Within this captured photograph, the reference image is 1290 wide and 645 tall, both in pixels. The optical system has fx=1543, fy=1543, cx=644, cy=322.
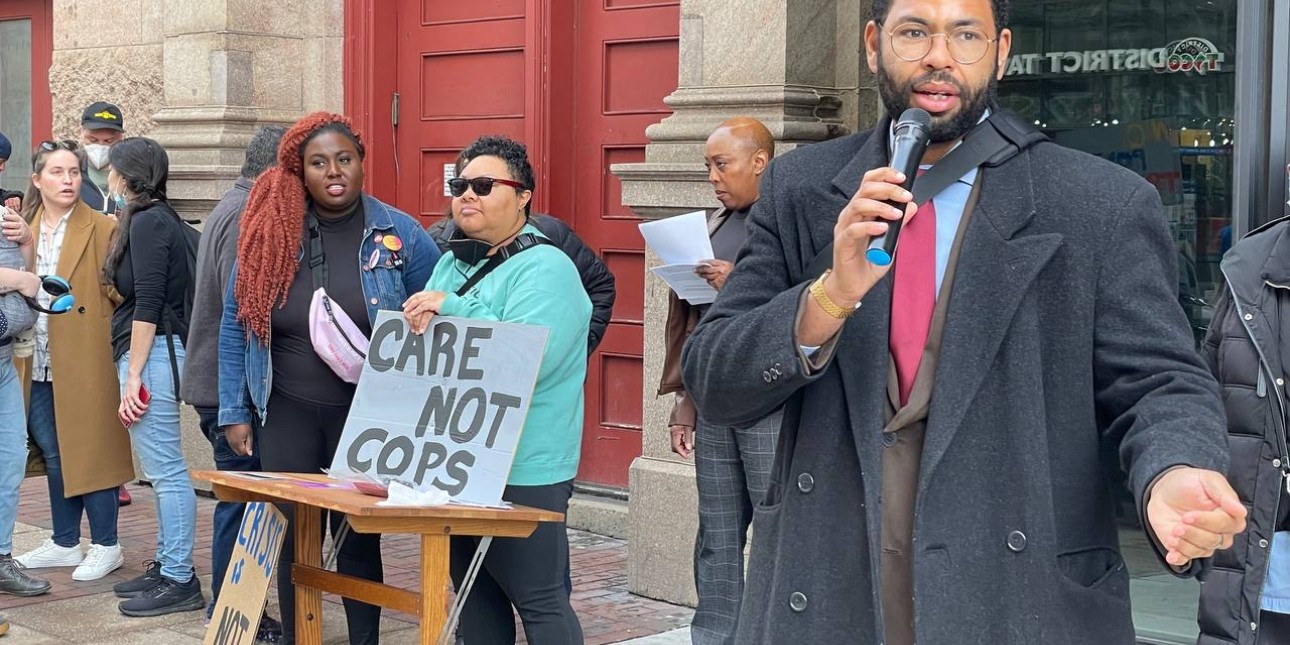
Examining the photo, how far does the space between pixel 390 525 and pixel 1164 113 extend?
3.21m

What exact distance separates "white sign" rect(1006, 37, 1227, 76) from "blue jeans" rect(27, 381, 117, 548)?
14.7 ft

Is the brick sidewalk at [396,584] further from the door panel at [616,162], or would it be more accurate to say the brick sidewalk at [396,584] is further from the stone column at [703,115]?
the door panel at [616,162]

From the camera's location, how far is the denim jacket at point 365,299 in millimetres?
5312

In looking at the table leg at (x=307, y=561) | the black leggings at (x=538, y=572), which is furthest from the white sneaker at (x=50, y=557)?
the black leggings at (x=538, y=572)

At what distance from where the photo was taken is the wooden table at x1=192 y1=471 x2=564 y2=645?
423 cm

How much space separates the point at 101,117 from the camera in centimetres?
916

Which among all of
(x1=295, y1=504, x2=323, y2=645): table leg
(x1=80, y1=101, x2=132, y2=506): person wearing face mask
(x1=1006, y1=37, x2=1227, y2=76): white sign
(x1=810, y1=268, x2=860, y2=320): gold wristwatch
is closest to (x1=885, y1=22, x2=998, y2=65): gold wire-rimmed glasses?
(x1=810, y1=268, x2=860, y2=320): gold wristwatch

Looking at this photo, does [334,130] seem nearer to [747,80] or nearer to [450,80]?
[747,80]

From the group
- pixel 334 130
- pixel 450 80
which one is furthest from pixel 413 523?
pixel 450 80

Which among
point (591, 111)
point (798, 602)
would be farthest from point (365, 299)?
point (798, 602)

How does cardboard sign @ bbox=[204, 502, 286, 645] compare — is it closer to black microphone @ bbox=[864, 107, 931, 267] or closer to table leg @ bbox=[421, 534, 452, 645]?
table leg @ bbox=[421, 534, 452, 645]

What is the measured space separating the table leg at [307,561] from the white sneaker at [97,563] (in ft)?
7.81

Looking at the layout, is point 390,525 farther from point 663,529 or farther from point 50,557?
point 50,557

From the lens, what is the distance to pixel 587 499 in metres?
7.82
